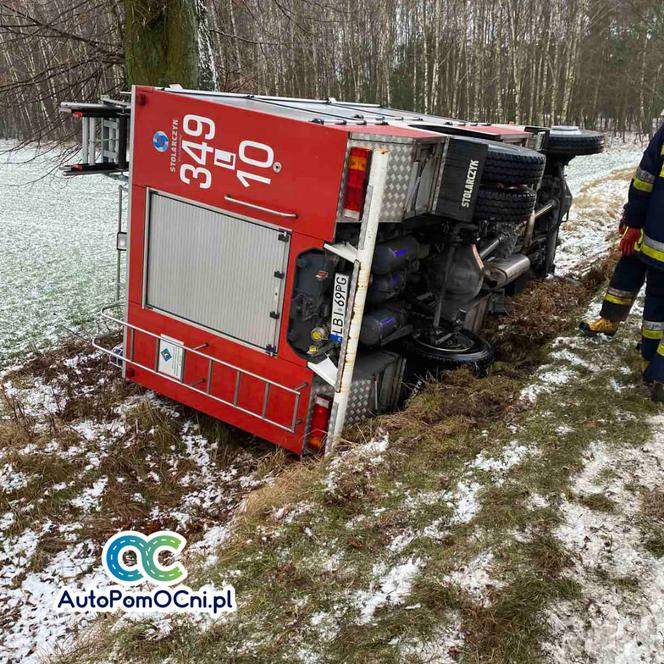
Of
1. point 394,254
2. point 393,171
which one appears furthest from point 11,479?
point 393,171

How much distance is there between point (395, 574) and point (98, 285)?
7.38m

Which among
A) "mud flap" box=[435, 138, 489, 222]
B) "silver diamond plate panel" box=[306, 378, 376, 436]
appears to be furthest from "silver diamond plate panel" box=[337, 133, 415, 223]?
"silver diamond plate panel" box=[306, 378, 376, 436]

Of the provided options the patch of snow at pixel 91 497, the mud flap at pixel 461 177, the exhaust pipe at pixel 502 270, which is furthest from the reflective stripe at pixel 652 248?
the patch of snow at pixel 91 497

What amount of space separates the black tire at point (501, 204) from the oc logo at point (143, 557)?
290 cm

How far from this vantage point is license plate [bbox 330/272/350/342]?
3885 mm

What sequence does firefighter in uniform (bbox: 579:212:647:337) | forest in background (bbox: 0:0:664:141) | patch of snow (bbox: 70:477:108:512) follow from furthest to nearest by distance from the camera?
forest in background (bbox: 0:0:664:141) → firefighter in uniform (bbox: 579:212:647:337) → patch of snow (bbox: 70:477:108:512)

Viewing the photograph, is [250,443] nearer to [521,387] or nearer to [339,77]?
[521,387]

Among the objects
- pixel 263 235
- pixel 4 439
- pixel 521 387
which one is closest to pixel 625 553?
pixel 521 387

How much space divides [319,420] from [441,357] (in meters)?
1.30

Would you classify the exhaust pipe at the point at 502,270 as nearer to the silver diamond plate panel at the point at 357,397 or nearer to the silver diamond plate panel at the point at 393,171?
the silver diamond plate panel at the point at 357,397

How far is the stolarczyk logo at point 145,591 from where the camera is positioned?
294cm

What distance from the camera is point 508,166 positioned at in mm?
4105

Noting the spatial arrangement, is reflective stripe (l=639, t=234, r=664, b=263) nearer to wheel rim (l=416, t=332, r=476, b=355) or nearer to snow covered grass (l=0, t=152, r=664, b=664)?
snow covered grass (l=0, t=152, r=664, b=664)

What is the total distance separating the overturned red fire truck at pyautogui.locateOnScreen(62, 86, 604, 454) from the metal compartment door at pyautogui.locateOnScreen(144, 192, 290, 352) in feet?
0.04
